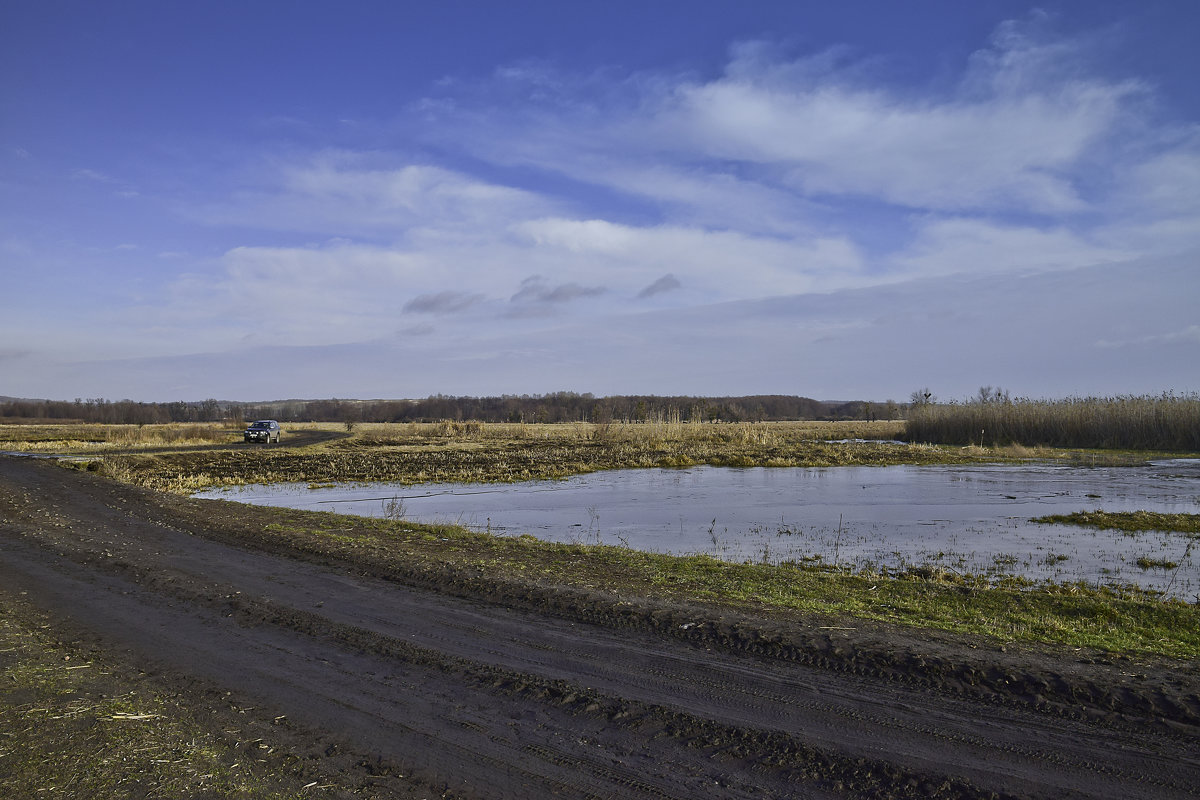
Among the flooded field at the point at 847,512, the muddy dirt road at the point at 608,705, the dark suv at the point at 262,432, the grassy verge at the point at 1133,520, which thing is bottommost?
the flooded field at the point at 847,512

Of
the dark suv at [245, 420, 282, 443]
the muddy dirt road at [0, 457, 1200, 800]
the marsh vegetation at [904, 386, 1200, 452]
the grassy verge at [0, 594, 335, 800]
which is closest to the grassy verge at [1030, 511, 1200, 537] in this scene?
the muddy dirt road at [0, 457, 1200, 800]

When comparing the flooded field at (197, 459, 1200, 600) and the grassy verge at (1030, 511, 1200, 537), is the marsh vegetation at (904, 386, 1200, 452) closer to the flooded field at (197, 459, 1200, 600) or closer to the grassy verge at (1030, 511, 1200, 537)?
the flooded field at (197, 459, 1200, 600)

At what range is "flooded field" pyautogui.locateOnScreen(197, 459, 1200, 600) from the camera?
533 inches

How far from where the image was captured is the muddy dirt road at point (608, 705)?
446 cm

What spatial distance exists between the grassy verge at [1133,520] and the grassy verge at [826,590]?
26.9 ft

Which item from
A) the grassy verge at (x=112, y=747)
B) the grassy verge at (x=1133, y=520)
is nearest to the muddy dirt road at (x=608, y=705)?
the grassy verge at (x=112, y=747)

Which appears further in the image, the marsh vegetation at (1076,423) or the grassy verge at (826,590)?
the marsh vegetation at (1076,423)

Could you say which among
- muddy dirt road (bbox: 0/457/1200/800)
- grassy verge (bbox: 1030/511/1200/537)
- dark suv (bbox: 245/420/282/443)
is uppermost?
dark suv (bbox: 245/420/282/443)

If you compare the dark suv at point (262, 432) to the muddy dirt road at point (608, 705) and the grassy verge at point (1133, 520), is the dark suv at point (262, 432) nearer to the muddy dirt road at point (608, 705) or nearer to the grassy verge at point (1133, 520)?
the muddy dirt road at point (608, 705)

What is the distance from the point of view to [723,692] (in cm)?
588

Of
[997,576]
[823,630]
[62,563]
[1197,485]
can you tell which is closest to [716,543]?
[997,576]

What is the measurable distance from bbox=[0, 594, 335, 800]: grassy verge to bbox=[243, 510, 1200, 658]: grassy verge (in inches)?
197

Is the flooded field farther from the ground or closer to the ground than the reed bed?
closer to the ground

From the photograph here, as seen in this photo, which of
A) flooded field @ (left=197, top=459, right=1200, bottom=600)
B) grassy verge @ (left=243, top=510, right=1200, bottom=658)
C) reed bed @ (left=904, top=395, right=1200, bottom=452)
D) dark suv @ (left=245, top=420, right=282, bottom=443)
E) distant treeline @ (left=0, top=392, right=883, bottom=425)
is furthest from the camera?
distant treeline @ (left=0, top=392, right=883, bottom=425)
